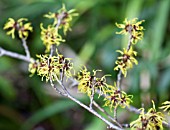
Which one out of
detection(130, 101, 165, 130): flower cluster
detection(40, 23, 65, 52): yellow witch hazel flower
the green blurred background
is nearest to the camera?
detection(130, 101, 165, 130): flower cluster

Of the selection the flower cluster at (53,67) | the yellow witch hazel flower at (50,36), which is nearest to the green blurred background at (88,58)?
the yellow witch hazel flower at (50,36)

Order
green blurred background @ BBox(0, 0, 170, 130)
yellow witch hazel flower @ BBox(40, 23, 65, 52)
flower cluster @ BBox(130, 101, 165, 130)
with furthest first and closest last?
green blurred background @ BBox(0, 0, 170, 130) < yellow witch hazel flower @ BBox(40, 23, 65, 52) < flower cluster @ BBox(130, 101, 165, 130)

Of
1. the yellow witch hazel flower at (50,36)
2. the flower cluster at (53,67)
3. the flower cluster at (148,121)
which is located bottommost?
the flower cluster at (148,121)

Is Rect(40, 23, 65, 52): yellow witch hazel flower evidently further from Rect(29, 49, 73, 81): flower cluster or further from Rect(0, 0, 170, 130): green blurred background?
Rect(0, 0, 170, 130): green blurred background

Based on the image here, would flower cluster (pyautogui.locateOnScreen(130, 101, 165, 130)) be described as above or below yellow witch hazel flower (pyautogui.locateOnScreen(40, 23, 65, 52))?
below

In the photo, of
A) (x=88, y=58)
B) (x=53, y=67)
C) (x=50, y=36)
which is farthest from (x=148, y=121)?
(x=88, y=58)

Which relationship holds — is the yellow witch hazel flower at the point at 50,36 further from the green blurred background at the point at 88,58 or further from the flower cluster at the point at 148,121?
the green blurred background at the point at 88,58

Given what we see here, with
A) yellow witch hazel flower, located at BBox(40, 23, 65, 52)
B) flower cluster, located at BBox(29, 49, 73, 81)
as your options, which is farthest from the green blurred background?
flower cluster, located at BBox(29, 49, 73, 81)

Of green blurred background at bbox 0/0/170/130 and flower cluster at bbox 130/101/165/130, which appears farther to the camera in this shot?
green blurred background at bbox 0/0/170/130
